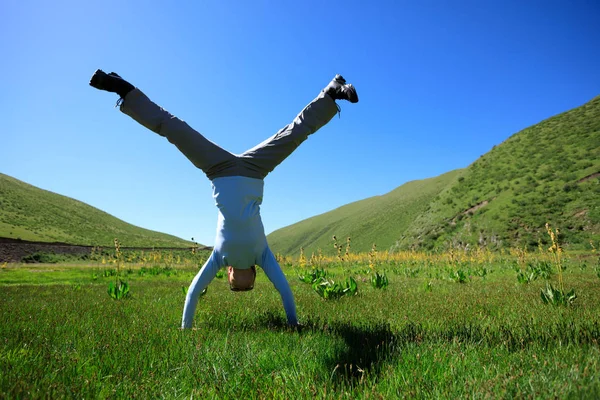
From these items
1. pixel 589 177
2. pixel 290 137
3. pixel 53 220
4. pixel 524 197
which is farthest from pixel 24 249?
pixel 589 177

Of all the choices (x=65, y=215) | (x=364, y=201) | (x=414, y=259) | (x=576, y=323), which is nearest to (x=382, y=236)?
(x=414, y=259)

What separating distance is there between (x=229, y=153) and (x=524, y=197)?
123ft

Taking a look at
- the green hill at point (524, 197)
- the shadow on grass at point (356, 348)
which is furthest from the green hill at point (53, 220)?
the shadow on grass at point (356, 348)

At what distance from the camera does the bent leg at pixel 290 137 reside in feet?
13.6

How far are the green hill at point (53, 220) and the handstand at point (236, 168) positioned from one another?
56.8m

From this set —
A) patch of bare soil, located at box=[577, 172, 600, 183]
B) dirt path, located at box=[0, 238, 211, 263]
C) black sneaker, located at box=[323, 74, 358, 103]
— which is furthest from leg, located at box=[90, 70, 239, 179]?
dirt path, located at box=[0, 238, 211, 263]

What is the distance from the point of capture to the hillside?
56594 mm

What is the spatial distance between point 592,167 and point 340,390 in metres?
40.5

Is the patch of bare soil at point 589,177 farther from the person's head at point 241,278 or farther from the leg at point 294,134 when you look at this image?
the person's head at point 241,278

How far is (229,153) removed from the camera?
4.11 meters

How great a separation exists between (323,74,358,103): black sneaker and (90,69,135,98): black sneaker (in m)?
2.26

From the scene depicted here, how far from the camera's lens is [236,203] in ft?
12.9

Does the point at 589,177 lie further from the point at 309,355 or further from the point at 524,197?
the point at 309,355

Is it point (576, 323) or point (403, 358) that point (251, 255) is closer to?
point (403, 358)
